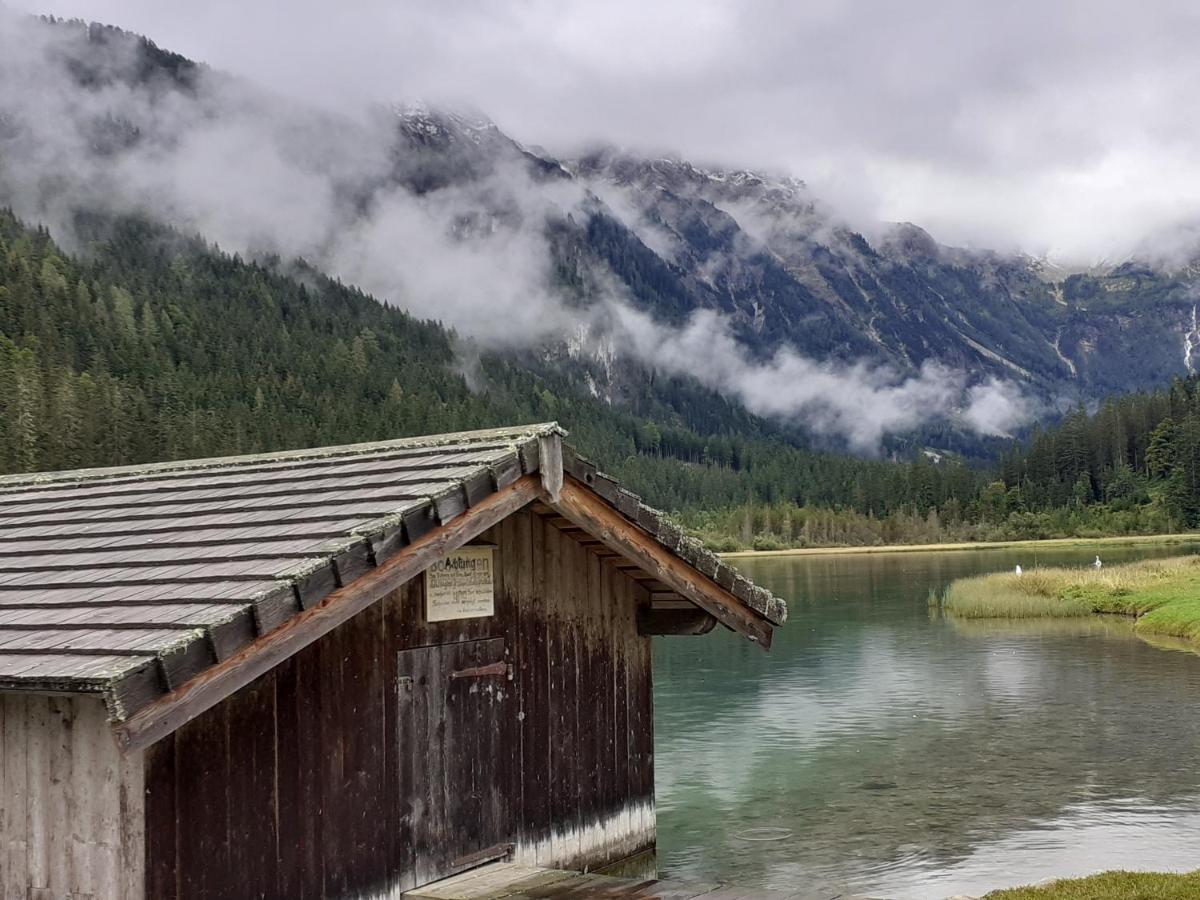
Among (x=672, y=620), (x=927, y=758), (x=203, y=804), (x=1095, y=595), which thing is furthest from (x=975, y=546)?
(x=203, y=804)

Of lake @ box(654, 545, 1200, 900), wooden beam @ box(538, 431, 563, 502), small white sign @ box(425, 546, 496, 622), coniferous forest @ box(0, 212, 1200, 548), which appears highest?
coniferous forest @ box(0, 212, 1200, 548)

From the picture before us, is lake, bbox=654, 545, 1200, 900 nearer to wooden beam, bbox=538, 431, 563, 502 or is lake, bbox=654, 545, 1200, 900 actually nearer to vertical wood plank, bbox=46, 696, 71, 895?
wooden beam, bbox=538, 431, 563, 502

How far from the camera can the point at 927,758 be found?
26375 mm

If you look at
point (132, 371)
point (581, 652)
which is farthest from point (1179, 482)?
point (581, 652)

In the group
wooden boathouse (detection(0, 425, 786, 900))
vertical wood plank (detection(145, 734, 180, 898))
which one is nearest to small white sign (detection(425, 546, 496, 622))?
wooden boathouse (detection(0, 425, 786, 900))

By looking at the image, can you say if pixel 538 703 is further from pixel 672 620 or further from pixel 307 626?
pixel 307 626

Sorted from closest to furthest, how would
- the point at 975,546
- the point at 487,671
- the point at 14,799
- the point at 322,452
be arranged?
the point at 14,799
the point at 487,671
the point at 322,452
the point at 975,546

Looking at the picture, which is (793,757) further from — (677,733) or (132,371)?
(132,371)

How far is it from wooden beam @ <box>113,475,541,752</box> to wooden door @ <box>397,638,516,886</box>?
5.14 ft

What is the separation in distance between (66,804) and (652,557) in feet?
18.8

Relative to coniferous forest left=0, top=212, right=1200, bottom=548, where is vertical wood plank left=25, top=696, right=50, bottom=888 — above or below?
below

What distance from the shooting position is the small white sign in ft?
38.3

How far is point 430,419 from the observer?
171625 millimetres

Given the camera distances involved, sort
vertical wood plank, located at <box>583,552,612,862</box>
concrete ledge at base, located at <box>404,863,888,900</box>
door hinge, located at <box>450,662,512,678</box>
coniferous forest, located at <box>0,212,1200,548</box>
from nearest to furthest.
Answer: concrete ledge at base, located at <box>404,863,888,900</box>
door hinge, located at <box>450,662,512,678</box>
vertical wood plank, located at <box>583,552,612,862</box>
coniferous forest, located at <box>0,212,1200,548</box>
